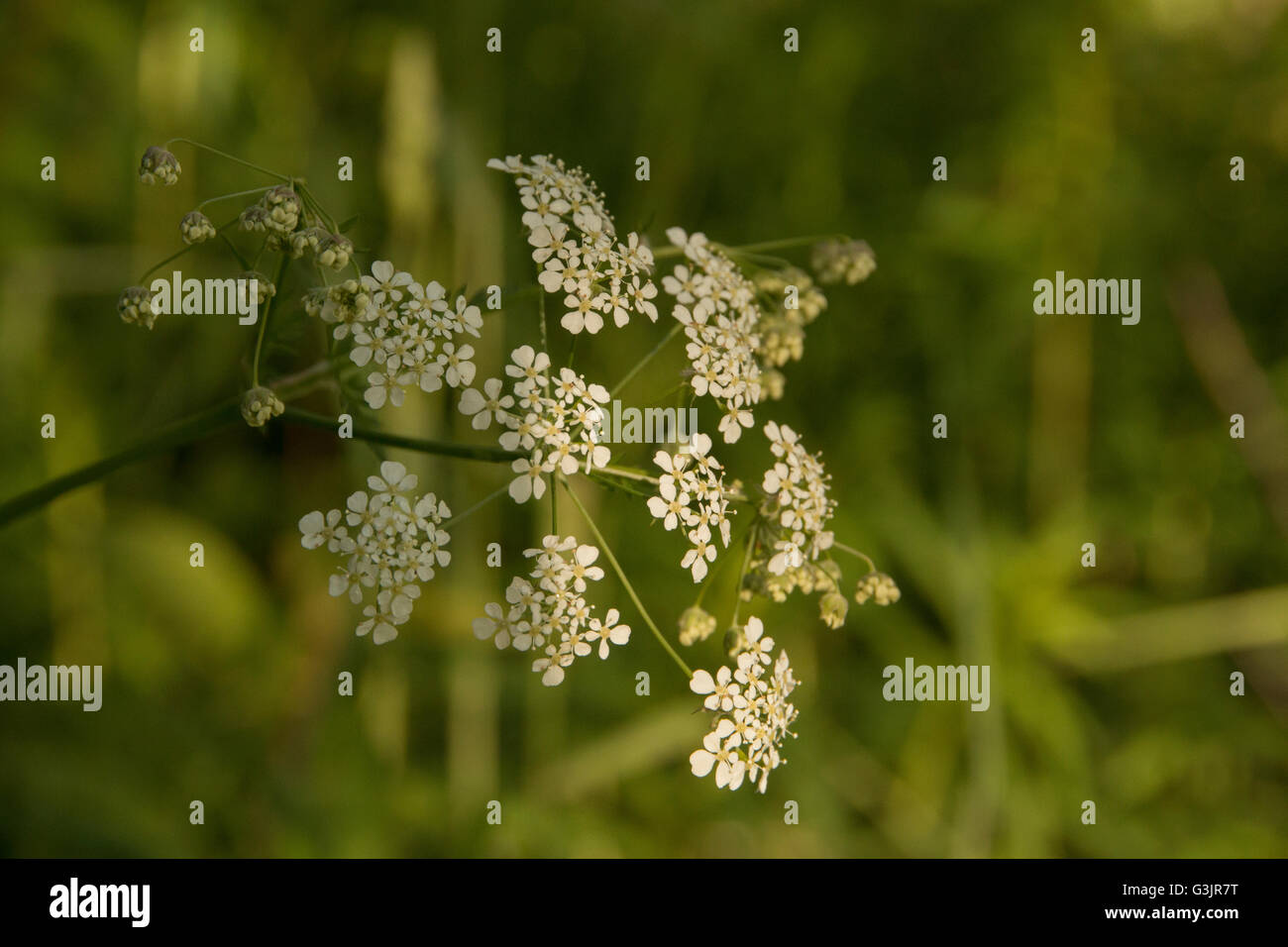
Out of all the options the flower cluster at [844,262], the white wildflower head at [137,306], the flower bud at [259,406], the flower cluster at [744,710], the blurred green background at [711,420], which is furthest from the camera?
the blurred green background at [711,420]

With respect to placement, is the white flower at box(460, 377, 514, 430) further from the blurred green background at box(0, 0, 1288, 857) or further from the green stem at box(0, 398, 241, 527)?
the blurred green background at box(0, 0, 1288, 857)

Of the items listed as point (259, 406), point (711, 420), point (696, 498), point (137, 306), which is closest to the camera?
point (259, 406)

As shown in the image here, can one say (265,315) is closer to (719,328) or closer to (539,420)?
(539,420)

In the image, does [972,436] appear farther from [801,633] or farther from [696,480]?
[696,480]

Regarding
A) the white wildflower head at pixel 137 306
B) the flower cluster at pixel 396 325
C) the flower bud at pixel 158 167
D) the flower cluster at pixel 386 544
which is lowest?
the flower cluster at pixel 386 544

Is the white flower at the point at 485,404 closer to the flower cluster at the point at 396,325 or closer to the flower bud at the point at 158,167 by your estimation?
the flower cluster at the point at 396,325

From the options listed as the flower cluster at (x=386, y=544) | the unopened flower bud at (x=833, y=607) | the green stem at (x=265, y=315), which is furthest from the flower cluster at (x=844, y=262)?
the green stem at (x=265, y=315)

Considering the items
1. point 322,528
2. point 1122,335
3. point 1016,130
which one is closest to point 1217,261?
point 1122,335

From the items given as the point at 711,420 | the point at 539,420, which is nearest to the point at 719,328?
the point at 539,420

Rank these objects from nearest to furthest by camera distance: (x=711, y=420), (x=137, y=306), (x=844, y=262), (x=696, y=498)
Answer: (x=137, y=306) → (x=696, y=498) → (x=844, y=262) → (x=711, y=420)
